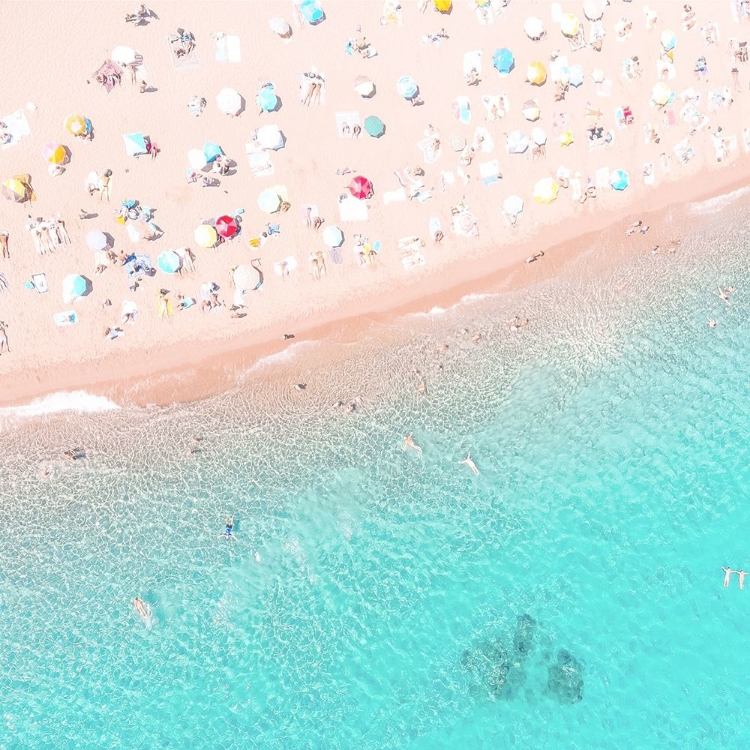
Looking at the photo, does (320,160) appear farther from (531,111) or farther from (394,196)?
(531,111)

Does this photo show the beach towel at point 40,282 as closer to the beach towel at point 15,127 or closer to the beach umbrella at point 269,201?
the beach towel at point 15,127

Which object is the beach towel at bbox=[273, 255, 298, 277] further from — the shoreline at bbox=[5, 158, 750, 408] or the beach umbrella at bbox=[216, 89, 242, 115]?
the beach umbrella at bbox=[216, 89, 242, 115]

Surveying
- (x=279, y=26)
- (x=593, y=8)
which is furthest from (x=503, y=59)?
(x=279, y=26)

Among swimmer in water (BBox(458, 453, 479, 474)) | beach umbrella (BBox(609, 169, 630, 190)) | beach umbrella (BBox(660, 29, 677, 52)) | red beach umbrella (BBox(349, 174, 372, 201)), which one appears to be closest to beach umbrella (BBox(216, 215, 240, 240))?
red beach umbrella (BBox(349, 174, 372, 201))

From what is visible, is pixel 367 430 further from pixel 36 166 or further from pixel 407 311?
pixel 36 166

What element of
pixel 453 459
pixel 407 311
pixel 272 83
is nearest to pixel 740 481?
pixel 453 459

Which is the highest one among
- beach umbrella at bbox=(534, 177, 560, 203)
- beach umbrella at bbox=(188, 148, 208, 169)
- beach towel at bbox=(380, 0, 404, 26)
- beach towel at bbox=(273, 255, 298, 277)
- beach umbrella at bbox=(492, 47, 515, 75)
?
beach towel at bbox=(380, 0, 404, 26)
